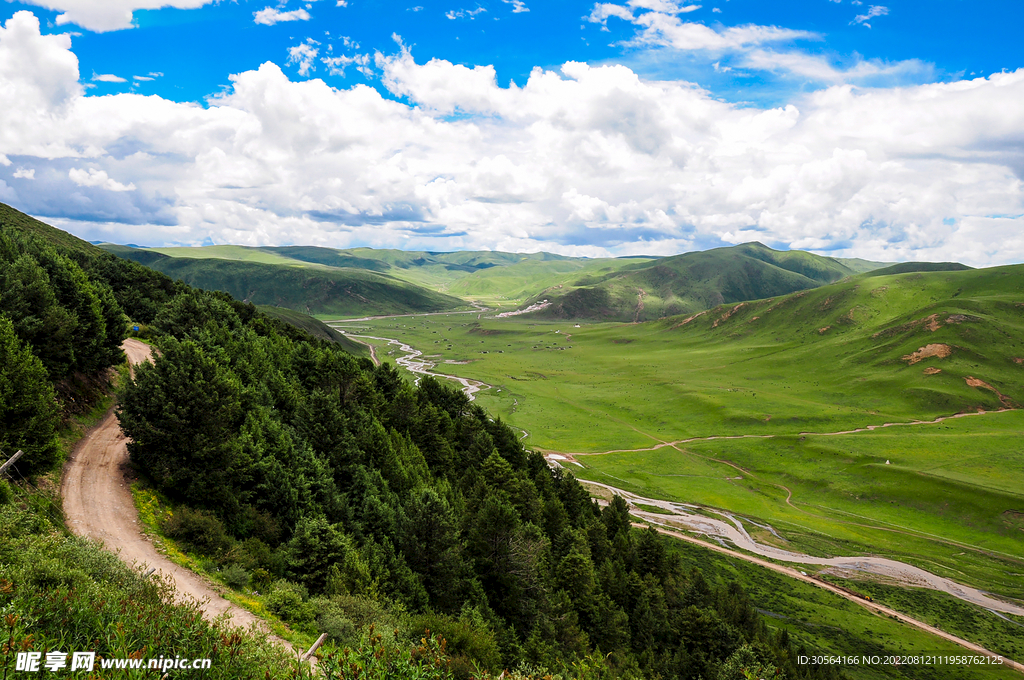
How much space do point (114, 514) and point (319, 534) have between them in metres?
10.7

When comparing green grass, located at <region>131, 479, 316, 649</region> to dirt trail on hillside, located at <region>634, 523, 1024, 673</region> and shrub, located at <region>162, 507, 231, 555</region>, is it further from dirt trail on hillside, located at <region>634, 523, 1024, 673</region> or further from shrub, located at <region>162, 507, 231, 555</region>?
dirt trail on hillside, located at <region>634, 523, 1024, 673</region>

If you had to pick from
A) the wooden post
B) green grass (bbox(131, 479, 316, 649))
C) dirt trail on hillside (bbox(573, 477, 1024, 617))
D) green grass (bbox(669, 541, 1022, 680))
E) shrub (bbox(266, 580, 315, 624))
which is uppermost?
the wooden post

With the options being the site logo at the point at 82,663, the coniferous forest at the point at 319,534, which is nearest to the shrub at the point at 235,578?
the coniferous forest at the point at 319,534

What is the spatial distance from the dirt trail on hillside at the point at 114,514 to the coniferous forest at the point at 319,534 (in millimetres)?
1610

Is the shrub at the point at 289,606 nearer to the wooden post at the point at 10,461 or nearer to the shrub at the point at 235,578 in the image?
the shrub at the point at 235,578

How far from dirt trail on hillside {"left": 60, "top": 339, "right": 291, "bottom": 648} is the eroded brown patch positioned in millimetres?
214608

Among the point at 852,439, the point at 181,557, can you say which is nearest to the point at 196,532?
the point at 181,557

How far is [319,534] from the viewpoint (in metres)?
26.8

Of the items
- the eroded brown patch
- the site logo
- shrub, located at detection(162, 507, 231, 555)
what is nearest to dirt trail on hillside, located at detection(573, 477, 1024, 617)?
shrub, located at detection(162, 507, 231, 555)

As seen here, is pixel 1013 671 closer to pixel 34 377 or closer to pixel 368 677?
pixel 368 677

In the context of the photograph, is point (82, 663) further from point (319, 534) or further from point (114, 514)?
point (114, 514)

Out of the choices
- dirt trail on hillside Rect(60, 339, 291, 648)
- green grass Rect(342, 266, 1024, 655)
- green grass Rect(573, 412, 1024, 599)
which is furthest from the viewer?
green grass Rect(342, 266, 1024, 655)

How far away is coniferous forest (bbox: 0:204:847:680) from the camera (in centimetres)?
1698

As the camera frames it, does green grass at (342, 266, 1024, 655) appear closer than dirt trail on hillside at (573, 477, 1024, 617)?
No
